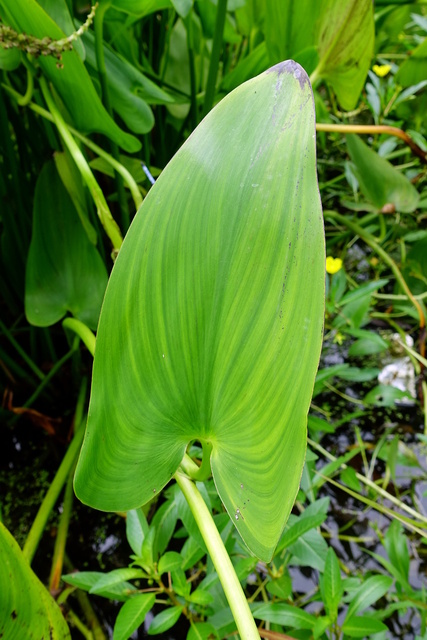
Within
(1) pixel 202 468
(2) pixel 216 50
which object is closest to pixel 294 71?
(1) pixel 202 468

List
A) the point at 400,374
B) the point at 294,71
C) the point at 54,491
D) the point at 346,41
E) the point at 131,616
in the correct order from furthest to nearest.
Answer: the point at 400,374
the point at 346,41
the point at 54,491
the point at 131,616
the point at 294,71

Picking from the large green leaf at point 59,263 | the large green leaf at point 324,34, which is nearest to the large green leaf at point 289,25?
the large green leaf at point 324,34

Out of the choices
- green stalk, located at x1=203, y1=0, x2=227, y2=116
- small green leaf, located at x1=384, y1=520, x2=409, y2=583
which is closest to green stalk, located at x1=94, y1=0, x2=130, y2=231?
green stalk, located at x1=203, y1=0, x2=227, y2=116

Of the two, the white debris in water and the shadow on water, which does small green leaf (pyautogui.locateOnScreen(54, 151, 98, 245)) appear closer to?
the shadow on water

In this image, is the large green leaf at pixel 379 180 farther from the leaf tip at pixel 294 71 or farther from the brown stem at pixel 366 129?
the leaf tip at pixel 294 71

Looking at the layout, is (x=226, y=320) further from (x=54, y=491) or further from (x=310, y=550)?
(x=54, y=491)

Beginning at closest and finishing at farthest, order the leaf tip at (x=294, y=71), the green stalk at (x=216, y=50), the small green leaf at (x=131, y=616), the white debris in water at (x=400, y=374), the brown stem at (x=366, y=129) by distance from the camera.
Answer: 1. the leaf tip at (x=294, y=71)
2. the small green leaf at (x=131, y=616)
3. the green stalk at (x=216, y=50)
4. the brown stem at (x=366, y=129)
5. the white debris in water at (x=400, y=374)
